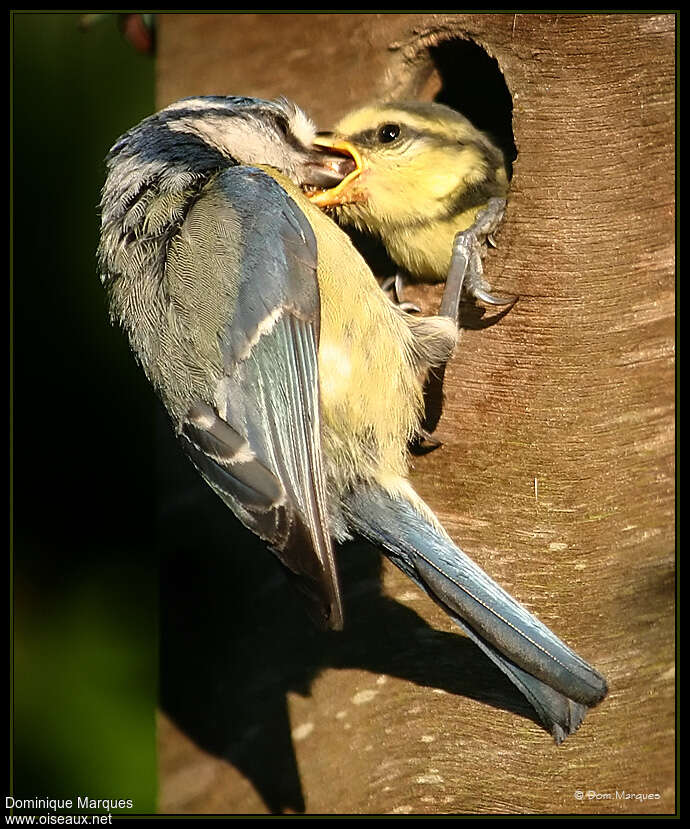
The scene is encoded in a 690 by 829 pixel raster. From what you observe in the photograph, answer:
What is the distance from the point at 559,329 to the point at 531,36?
2.10 feet

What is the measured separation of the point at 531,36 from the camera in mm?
2221

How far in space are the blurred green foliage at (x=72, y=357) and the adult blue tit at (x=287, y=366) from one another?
0.81 m

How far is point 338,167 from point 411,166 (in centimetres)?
19

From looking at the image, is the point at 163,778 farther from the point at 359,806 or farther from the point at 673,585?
the point at 673,585

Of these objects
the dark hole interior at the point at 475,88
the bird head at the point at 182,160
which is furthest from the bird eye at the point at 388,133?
the dark hole interior at the point at 475,88

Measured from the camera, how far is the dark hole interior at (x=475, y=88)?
8.56 ft

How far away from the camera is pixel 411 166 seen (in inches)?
98.4

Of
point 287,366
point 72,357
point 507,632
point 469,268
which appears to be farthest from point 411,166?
point 72,357

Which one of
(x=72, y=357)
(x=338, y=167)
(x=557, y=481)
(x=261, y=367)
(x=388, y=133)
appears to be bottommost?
(x=72, y=357)

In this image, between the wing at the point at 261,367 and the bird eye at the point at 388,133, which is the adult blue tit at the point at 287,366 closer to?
the wing at the point at 261,367

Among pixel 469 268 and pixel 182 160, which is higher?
pixel 182 160

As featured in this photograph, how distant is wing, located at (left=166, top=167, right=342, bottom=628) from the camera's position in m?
1.96

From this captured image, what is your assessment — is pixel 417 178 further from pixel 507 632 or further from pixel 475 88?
pixel 507 632

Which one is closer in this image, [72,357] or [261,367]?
[261,367]
